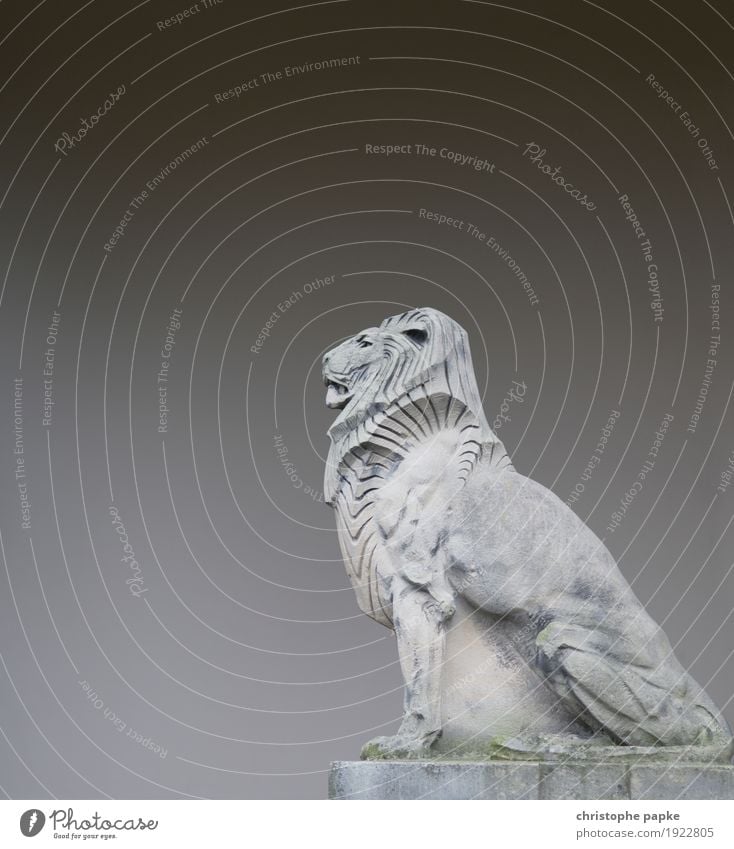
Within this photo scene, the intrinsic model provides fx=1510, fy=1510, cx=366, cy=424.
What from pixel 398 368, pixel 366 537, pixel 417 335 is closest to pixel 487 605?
pixel 366 537

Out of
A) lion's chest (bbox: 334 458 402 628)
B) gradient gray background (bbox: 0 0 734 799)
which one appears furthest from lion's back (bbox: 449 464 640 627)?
gradient gray background (bbox: 0 0 734 799)

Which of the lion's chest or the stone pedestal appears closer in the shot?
the stone pedestal

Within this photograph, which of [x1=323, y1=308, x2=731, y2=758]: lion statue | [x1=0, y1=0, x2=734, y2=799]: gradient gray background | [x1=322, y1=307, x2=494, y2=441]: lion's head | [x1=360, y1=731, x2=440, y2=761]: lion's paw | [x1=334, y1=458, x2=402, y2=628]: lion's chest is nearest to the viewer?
[x1=360, y1=731, x2=440, y2=761]: lion's paw

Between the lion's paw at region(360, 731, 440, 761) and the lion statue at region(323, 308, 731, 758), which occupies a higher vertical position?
the lion statue at region(323, 308, 731, 758)

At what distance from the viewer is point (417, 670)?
6.77 m

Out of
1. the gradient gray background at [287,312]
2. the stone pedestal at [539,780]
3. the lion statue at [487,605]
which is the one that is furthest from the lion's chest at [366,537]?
the gradient gray background at [287,312]

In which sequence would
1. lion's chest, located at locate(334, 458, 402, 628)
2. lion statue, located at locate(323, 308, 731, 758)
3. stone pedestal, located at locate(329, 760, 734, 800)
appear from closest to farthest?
stone pedestal, located at locate(329, 760, 734, 800)
lion statue, located at locate(323, 308, 731, 758)
lion's chest, located at locate(334, 458, 402, 628)

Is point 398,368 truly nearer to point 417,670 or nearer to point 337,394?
point 337,394

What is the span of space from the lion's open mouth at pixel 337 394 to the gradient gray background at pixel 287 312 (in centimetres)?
424

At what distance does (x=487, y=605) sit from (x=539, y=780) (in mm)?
823

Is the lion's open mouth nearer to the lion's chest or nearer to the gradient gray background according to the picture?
the lion's chest

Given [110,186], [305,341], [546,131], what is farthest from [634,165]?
[110,186]

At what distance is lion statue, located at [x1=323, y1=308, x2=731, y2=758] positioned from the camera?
22.1 ft

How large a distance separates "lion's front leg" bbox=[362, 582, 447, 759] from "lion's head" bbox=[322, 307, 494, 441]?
900 mm
